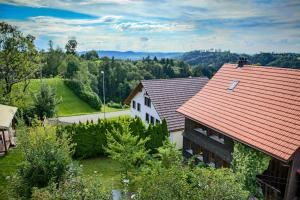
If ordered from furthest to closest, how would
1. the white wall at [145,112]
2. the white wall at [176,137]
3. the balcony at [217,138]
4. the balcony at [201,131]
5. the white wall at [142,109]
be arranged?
the white wall at [142,109]
the white wall at [145,112]
the white wall at [176,137]
the balcony at [201,131]
the balcony at [217,138]

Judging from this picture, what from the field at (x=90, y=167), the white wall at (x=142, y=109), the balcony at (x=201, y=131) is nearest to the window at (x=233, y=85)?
the balcony at (x=201, y=131)

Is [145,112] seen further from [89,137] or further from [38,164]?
[38,164]

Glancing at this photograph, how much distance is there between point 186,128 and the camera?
2162 cm

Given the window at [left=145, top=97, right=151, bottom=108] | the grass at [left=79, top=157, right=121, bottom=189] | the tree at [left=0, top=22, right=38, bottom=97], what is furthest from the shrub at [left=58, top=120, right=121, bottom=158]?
the tree at [left=0, top=22, right=38, bottom=97]

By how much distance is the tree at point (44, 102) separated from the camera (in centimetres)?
3177

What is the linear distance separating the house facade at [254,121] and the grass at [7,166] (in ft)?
40.1

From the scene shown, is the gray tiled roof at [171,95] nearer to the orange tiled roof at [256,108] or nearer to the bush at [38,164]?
the orange tiled roof at [256,108]

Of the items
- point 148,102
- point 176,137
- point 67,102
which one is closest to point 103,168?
point 176,137

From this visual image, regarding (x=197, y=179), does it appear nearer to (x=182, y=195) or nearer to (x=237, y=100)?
(x=182, y=195)

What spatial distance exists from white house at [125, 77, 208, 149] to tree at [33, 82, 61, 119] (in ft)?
33.0

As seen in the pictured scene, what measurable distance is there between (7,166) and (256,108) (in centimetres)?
1848

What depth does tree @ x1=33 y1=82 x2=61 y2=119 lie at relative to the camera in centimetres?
3177

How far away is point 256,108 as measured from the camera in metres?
16.6

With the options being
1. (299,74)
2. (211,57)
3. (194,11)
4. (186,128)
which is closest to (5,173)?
(186,128)
